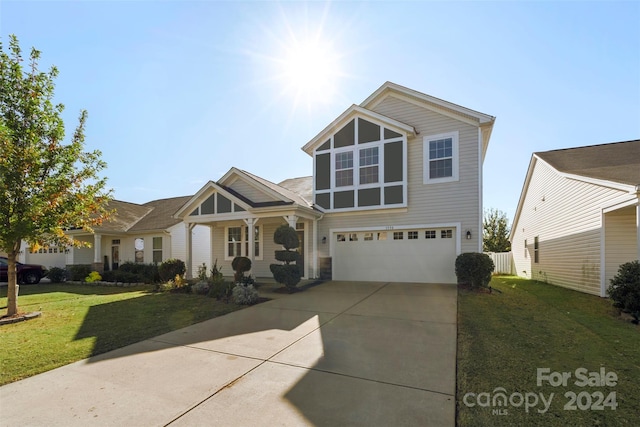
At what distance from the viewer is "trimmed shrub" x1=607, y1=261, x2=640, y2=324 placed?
6.54 metres

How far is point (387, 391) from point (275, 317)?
3940 mm

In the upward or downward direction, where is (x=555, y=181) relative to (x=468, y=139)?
downward

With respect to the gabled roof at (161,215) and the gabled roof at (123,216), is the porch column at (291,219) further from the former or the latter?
the gabled roof at (123,216)

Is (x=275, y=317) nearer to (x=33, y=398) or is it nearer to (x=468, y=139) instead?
(x=33, y=398)

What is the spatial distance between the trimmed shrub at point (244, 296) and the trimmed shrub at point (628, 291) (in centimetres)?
883

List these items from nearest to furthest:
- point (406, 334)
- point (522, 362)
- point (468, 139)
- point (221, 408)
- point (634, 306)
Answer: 1. point (221, 408)
2. point (522, 362)
3. point (406, 334)
4. point (634, 306)
5. point (468, 139)

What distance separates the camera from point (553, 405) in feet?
10.3

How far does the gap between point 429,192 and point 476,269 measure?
11.3ft

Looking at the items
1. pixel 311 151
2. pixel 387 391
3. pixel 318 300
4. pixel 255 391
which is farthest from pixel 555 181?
pixel 255 391

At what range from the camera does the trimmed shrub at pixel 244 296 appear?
845cm

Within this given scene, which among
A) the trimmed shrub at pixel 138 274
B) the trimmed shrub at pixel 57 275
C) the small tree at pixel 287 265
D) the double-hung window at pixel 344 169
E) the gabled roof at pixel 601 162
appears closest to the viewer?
the gabled roof at pixel 601 162

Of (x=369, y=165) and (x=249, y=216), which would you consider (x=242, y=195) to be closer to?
(x=249, y=216)

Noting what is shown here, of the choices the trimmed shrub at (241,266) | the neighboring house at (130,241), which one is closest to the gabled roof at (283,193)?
the trimmed shrub at (241,266)

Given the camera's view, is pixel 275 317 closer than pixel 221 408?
No
